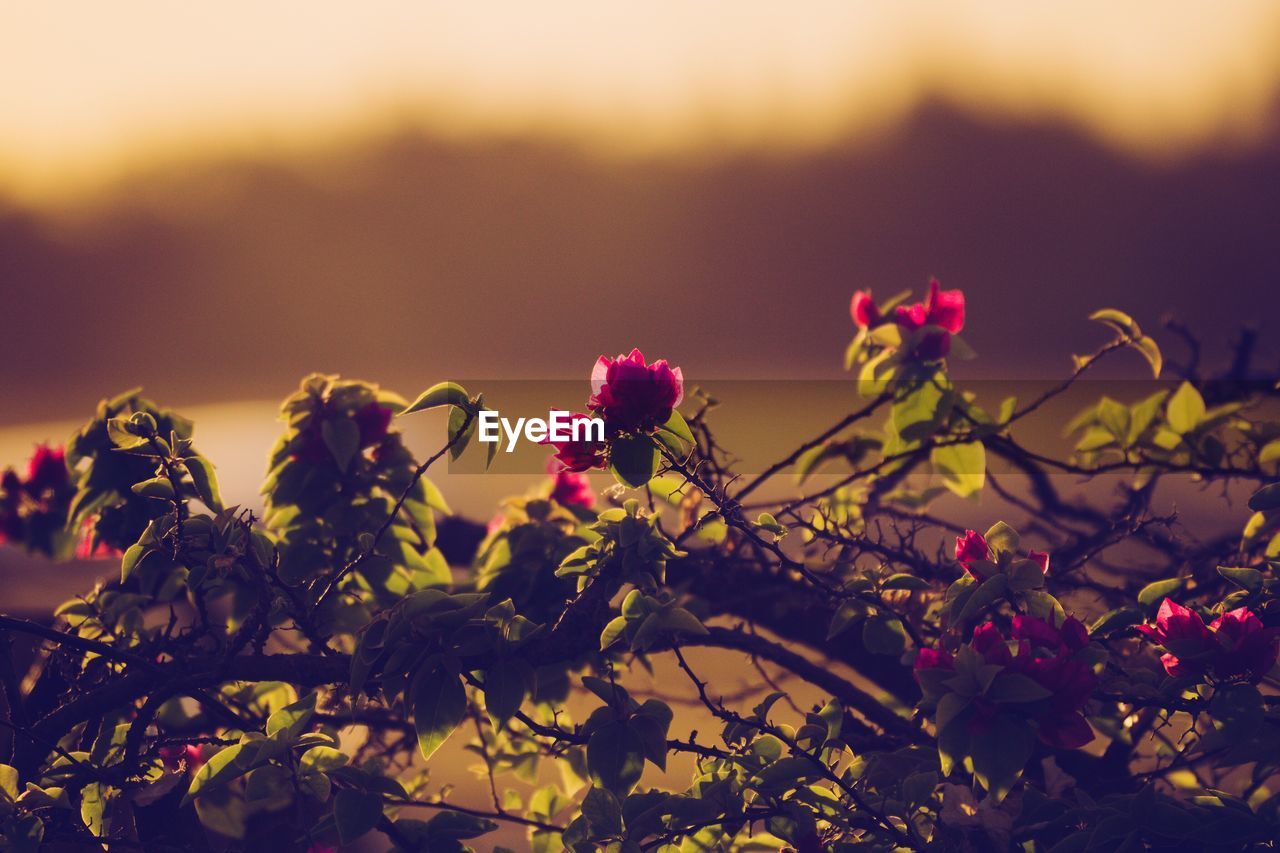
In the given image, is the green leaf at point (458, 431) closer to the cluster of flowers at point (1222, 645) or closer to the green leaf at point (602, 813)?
the green leaf at point (602, 813)

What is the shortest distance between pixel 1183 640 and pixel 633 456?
2.06ft

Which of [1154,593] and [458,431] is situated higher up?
[458,431]

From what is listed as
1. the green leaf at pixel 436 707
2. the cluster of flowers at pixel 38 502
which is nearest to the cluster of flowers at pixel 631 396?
the green leaf at pixel 436 707

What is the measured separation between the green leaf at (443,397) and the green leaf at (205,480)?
0.34 metres

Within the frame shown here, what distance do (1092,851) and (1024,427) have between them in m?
1.24

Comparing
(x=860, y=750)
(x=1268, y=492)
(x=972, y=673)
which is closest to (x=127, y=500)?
(x=860, y=750)

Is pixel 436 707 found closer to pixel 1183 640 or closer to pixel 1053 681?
pixel 1053 681

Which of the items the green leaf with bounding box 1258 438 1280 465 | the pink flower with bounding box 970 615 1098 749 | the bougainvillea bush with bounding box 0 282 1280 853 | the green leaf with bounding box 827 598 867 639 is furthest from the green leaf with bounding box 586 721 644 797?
the green leaf with bounding box 1258 438 1280 465

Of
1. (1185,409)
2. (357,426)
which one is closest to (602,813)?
(357,426)

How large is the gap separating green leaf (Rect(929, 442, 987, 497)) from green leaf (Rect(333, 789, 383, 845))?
1.03 metres

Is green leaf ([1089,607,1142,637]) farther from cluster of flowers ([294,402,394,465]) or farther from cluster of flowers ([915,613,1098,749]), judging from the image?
cluster of flowers ([294,402,394,465])

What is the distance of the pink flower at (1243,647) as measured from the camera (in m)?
1.14

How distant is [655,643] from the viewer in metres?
1.42

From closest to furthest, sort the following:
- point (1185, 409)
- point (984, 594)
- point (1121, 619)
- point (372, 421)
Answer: point (984, 594) → point (1121, 619) → point (372, 421) → point (1185, 409)
